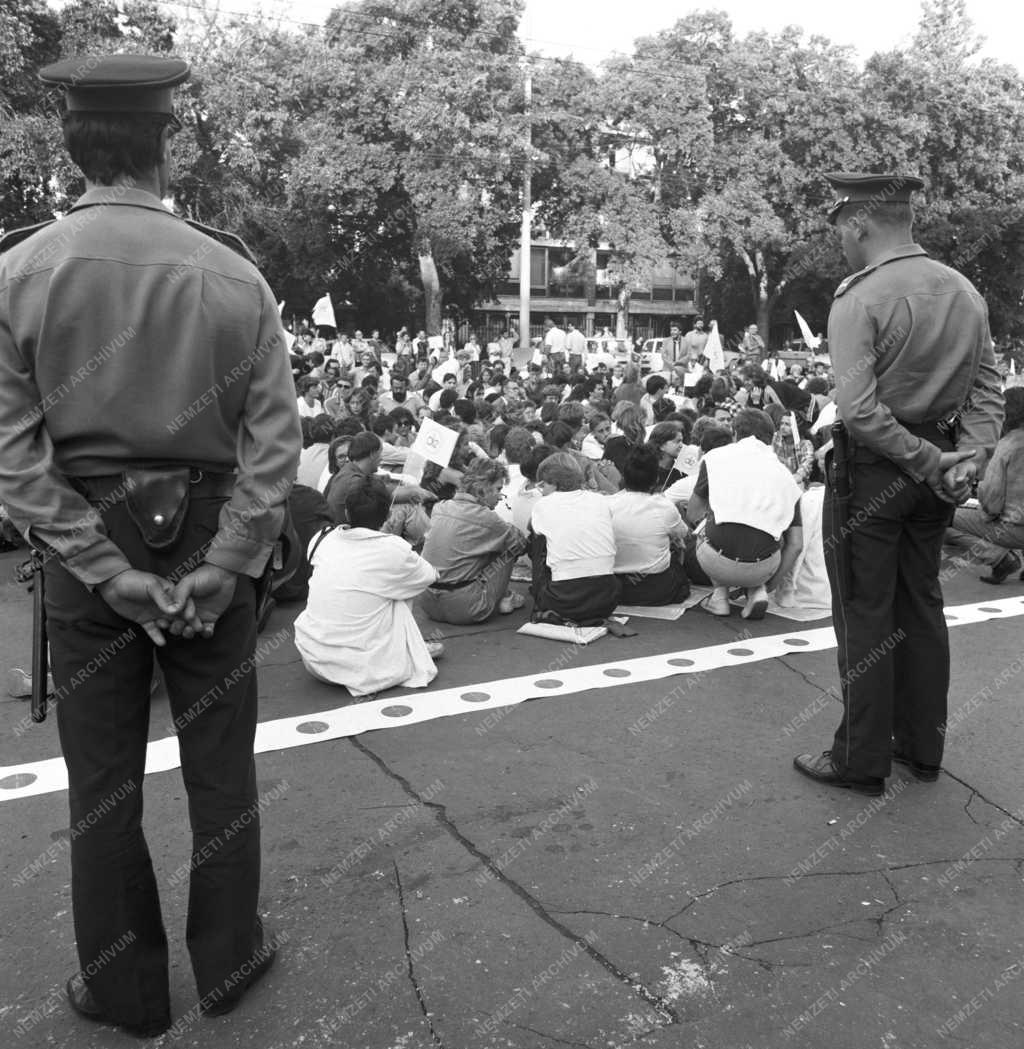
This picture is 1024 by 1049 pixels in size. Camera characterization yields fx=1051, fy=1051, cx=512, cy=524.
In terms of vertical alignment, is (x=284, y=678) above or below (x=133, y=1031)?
below

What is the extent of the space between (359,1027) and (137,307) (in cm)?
169

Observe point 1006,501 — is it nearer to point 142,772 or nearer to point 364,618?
point 364,618

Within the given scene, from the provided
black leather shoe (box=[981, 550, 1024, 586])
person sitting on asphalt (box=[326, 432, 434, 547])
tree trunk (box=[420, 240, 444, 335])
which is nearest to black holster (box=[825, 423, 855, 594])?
person sitting on asphalt (box=[326, 432, 434, 547])

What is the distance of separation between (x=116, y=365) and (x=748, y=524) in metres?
4.67

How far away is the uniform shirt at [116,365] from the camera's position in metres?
2.08

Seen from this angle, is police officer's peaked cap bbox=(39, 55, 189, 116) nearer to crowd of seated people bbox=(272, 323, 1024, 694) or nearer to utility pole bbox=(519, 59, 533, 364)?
crowd of seated people bbox=(272, 323, 1024, 694)

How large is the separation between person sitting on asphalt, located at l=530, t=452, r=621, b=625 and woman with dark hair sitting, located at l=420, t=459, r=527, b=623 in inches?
9.6

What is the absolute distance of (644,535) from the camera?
643cm

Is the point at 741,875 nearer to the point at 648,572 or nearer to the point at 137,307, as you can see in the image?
the point at 137,307

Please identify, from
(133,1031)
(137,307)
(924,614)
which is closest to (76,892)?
(133,1031)

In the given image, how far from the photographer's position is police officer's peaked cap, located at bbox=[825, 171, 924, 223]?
3408mm

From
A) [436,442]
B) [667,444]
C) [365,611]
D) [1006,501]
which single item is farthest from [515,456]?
[1006,501]

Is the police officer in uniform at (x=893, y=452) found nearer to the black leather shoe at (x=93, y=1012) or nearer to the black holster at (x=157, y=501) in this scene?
the black holster at (x=157, y=501)

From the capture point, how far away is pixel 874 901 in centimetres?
299
